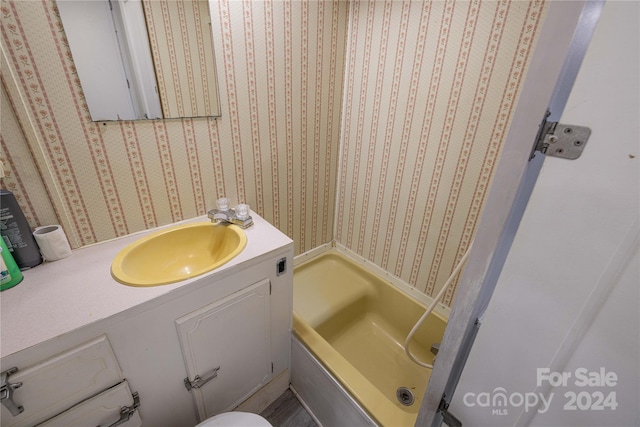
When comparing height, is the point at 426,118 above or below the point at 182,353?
above

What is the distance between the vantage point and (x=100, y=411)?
0.75 m

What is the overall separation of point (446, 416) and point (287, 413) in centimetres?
93

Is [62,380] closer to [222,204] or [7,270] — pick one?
[7,270]

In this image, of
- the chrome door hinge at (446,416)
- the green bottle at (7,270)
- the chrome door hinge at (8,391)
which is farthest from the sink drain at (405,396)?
the green bottle at (7,270)

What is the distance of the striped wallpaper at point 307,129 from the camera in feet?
2.72

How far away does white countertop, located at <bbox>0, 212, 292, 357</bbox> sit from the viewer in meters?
0.64

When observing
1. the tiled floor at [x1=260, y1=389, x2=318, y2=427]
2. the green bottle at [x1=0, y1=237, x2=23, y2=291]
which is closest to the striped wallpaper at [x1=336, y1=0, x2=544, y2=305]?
the tiled floor at [x1=260, y1=389, x2=318, y2=427]

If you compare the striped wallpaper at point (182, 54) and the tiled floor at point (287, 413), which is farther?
the tiled floor at point (287, 413)

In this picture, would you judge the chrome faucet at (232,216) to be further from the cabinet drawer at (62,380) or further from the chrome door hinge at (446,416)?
the chrome door hinge at (446,416)

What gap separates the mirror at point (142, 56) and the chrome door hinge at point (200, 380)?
38.1 inches

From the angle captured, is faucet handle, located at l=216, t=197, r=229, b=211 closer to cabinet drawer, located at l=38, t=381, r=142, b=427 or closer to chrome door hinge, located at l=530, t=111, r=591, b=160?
cabinet drawer, located at l=38, t=381, r=142, b=427

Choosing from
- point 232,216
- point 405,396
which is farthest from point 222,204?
point 405,396

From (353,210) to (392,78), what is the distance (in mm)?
831

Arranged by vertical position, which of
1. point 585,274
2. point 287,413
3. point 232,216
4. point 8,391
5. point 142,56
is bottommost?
point 287,413
